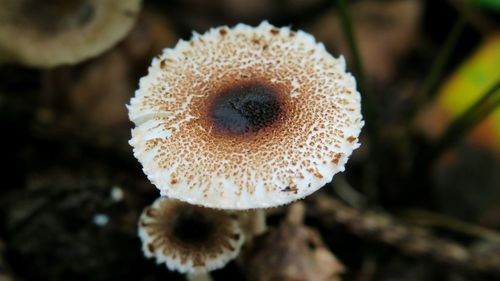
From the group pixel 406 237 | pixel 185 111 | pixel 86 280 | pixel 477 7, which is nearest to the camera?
pixel 185 111

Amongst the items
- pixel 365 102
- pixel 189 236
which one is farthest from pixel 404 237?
pixel 189 236

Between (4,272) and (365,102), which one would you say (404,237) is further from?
(4,272)

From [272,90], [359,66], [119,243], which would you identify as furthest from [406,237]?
[119,243]

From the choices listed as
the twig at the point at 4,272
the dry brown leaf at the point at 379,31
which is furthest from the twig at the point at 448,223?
the twig at the point at 4,272

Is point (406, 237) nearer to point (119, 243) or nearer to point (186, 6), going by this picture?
point (119, 243)

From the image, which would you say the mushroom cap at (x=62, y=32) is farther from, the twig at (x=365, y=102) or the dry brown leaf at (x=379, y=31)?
the dry brown leaf at (x=379, y=31)
